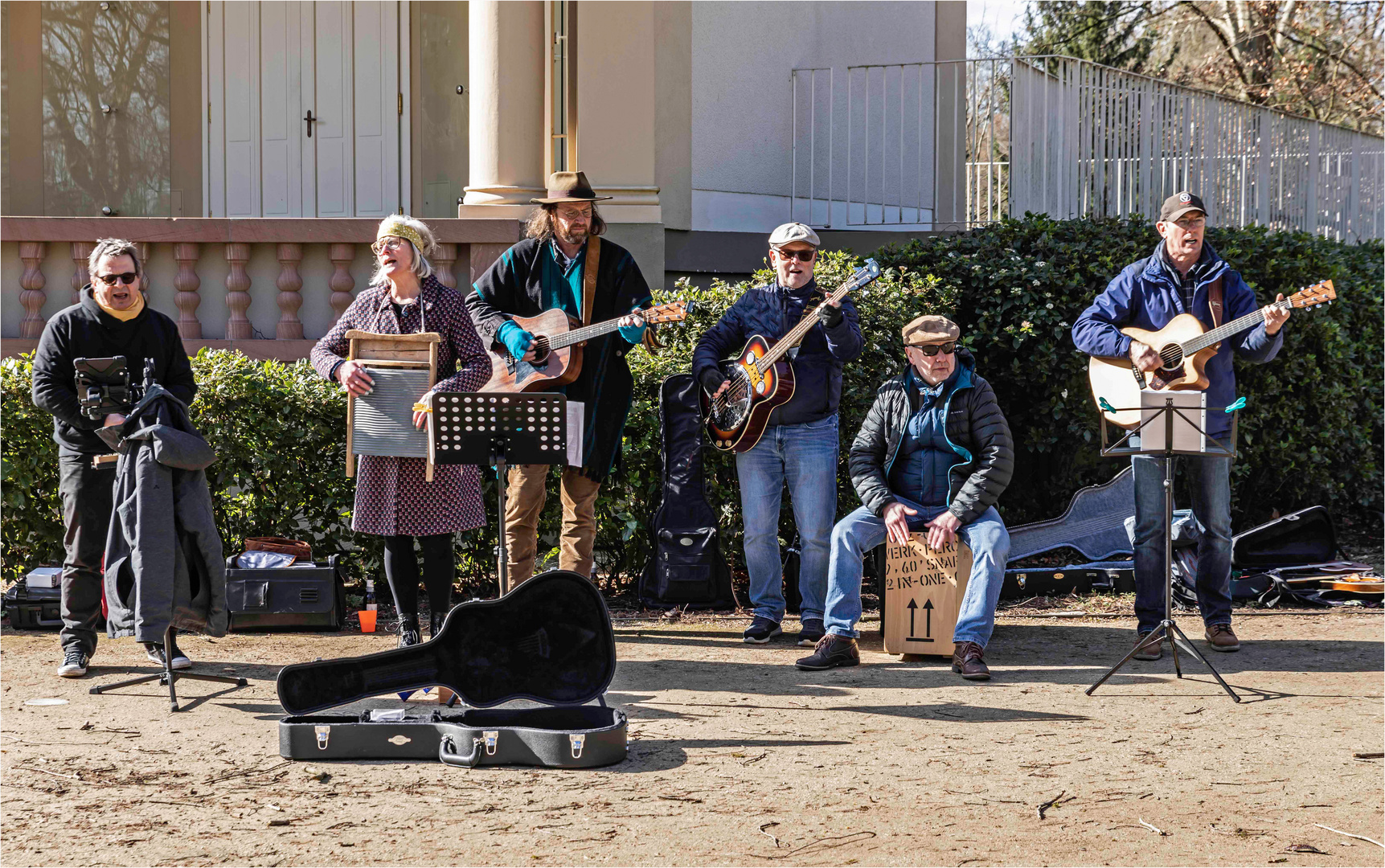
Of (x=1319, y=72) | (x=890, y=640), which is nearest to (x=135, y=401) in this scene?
(x=890, y=640)

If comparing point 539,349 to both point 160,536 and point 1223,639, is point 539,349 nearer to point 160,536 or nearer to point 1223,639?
point 160,536

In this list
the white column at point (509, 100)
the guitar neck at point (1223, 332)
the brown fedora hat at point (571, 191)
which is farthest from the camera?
the white column at point (509, 100)

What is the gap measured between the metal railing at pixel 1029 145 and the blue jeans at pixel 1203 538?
4.12 metres

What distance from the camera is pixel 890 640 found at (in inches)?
264

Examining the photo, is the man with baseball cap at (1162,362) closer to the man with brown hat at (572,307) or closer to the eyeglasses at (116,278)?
the man with brown hat at (572,307)

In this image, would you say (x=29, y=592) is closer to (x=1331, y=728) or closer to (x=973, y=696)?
(x=973, y=696)

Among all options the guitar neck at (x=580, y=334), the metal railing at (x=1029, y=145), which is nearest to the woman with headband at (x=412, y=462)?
the guitar neck at (x=580, y=334)

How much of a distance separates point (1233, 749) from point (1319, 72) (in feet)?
69.0

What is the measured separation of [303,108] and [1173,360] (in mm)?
8489

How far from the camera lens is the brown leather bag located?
24.6 ft

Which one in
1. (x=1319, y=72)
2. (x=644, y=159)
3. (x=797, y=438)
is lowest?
(x=797, y=438)

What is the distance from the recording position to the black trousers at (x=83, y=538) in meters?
6.29

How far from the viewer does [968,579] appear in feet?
21.7

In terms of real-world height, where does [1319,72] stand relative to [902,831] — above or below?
above
